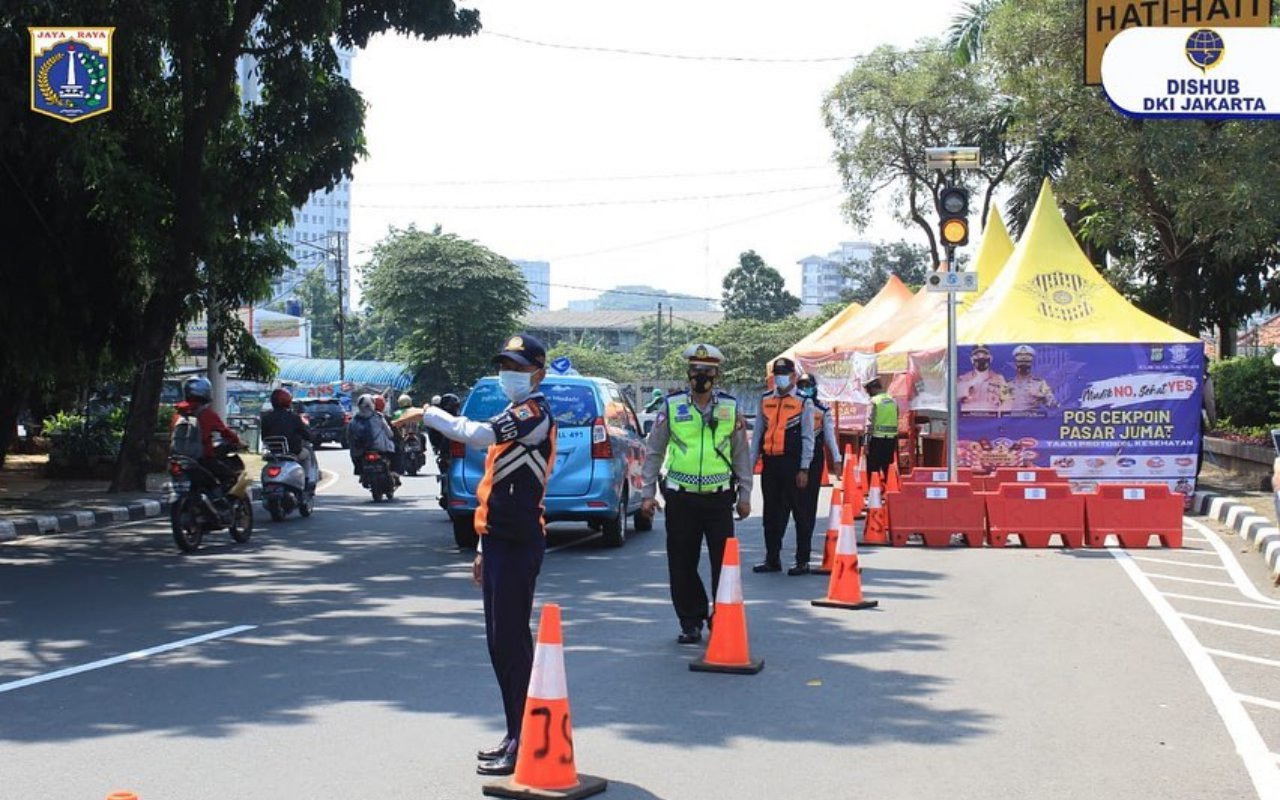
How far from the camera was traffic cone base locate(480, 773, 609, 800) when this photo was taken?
5.75m

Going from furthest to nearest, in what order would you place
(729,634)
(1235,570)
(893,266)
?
(893,266) < (1235,570) < (729,634)

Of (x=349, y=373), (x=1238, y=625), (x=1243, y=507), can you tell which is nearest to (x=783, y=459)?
(x=1238, y=625)

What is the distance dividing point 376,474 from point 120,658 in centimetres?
1318

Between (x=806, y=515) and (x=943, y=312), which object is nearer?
(x=806, y=515)

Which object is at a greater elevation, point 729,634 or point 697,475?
point 697,475

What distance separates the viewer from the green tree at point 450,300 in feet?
202

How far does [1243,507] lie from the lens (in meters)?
18.6

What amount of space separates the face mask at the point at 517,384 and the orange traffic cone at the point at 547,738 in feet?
Answer: 3.28

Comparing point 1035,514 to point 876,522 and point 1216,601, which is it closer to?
point 876,522

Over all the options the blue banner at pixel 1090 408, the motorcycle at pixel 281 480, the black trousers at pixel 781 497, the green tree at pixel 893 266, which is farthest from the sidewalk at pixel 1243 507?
the green tree at pixel 893 266

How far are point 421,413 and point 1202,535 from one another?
43.8 ft

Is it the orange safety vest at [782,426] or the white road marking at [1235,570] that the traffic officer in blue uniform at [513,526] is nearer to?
the orange safety vest at [782,426]

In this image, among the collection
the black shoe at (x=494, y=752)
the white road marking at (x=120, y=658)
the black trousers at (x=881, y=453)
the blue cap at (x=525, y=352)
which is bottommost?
the white road marking at (x=120, y=658)

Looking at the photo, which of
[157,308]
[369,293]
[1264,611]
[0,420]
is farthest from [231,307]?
[369,293]
